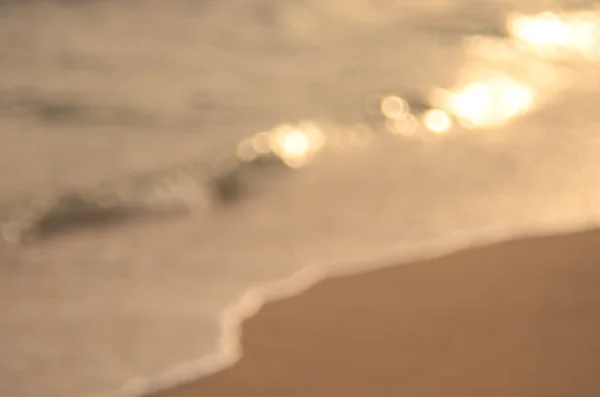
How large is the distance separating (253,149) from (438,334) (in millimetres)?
497

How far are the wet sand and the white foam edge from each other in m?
0.01

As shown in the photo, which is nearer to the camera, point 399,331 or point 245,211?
point 399,331

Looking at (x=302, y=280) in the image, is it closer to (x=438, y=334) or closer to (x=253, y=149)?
(x=438, y=334)

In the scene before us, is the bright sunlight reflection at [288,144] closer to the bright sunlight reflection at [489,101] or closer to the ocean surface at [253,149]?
the ocean surface at [253,149]

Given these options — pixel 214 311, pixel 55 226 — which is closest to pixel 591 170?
pixel 214 311

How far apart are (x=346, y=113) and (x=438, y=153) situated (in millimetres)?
208

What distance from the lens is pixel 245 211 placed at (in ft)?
3.92

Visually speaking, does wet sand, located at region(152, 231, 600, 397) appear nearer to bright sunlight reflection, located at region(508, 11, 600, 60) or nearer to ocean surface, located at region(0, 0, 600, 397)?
ocean surface, located at region(0, 0, 600, 397)

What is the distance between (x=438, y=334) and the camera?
3.28 feet

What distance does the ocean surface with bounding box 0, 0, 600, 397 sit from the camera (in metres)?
1.00

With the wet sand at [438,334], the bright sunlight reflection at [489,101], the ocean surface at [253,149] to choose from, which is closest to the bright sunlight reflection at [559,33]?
the ocean surface at [253,149]

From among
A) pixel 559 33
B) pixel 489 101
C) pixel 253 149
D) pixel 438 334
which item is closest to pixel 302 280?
pixel 438 334

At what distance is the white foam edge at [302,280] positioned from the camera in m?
0.93

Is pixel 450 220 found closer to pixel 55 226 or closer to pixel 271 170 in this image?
pixel 271 170
